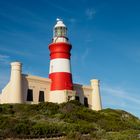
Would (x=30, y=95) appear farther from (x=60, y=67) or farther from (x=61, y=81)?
(x=60, y=67)

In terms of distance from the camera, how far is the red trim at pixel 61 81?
42.4 metres

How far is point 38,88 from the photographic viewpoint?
42.6 m

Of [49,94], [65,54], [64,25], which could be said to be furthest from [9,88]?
[64,25]

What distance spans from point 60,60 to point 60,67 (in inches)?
39.2

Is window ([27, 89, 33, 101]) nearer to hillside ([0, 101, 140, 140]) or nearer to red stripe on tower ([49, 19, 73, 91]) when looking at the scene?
red stripe on tower ([49, 19, 73, 91])

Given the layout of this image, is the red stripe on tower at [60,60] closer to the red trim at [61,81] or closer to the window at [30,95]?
the red trim at [61,81]

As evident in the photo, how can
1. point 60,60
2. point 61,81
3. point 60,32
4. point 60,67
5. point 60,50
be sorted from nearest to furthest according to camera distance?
point 61,81 < point 60,67 < point 60,60 < point 60,50 < point 60,32

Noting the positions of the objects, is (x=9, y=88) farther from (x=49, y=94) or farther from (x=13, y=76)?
(x=49, y=94)

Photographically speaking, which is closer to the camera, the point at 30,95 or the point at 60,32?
the point at 30,95

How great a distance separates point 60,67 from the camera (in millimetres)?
42938

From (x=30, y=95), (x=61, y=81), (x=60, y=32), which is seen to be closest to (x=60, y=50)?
(x=60, y=32)

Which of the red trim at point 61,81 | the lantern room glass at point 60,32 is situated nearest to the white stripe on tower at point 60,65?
the red trim at point 61,81

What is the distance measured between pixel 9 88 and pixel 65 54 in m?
8.86

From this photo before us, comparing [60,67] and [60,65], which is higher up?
[60,65]
